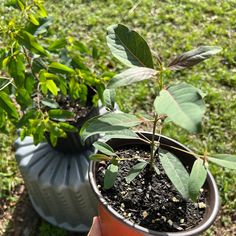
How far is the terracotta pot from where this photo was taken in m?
1.45

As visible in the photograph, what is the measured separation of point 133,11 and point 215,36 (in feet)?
2.51

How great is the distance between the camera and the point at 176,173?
4.49ft

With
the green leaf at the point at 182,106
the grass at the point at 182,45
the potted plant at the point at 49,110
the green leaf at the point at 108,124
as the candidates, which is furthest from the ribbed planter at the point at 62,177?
the green leaf at the point at 182,106

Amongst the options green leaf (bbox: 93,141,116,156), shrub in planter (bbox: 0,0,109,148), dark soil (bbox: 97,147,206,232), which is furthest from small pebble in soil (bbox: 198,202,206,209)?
shrub in planter (bbox: 0,0,109,148)

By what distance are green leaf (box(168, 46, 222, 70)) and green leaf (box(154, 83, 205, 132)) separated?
0.17 metres

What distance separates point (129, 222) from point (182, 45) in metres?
2.17

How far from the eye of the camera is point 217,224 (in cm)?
234

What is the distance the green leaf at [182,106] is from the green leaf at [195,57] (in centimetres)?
17

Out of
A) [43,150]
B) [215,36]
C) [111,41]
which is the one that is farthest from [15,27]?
[215,36]

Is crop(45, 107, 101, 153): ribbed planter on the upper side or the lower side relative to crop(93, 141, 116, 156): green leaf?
lower

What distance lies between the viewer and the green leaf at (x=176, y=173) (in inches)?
52.4

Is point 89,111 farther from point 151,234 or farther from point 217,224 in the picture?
point 217,224

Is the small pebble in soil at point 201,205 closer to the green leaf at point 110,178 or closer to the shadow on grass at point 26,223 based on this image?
the green leaf at point 110,178

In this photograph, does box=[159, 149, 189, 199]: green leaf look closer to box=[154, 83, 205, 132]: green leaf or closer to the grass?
box=[154, 83, 205, 132]: green leaf
